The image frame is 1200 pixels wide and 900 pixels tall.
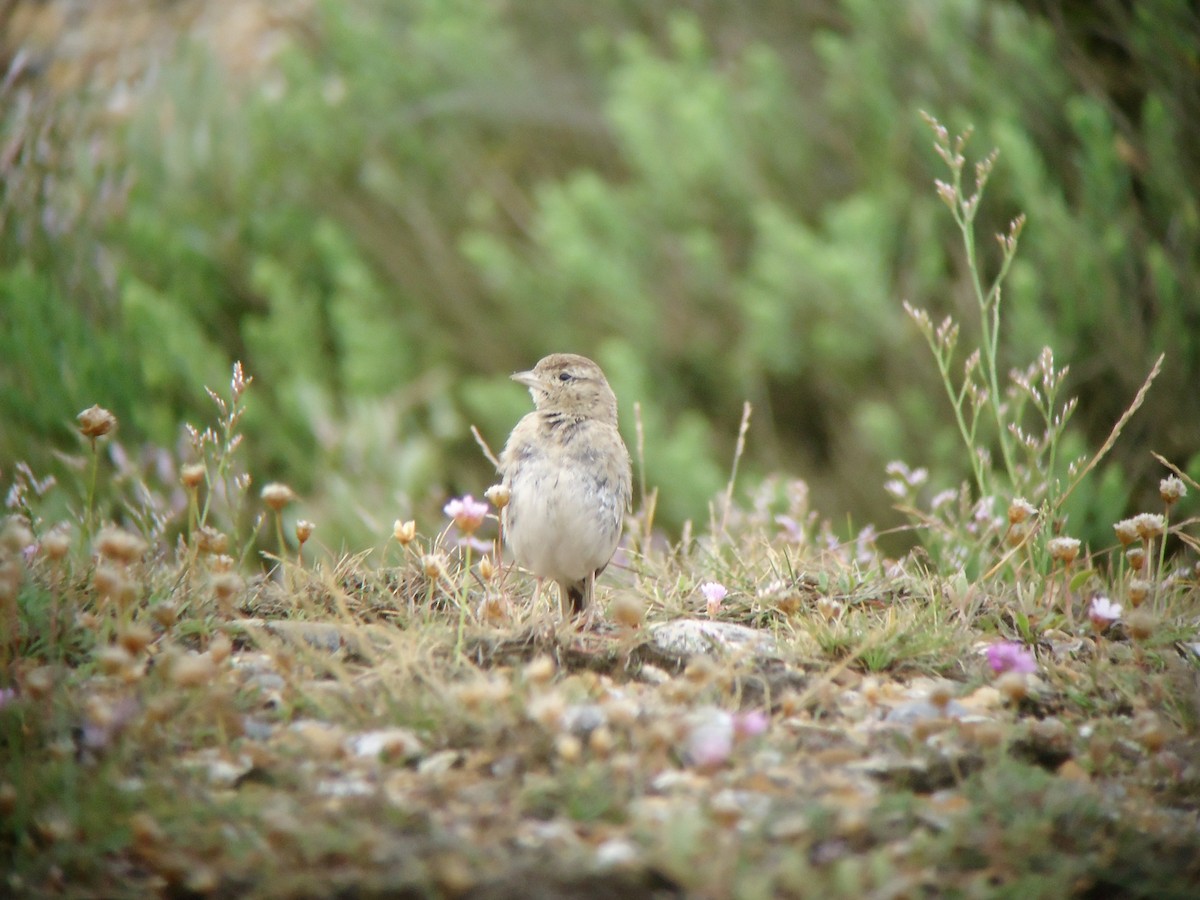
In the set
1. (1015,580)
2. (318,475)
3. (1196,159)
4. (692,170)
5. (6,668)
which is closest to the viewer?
(6,668)

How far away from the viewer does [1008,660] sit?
8.91 feet

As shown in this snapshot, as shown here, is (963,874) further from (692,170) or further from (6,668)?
(692,170)

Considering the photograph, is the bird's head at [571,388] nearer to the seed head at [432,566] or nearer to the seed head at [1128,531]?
the seed head at [432,566]

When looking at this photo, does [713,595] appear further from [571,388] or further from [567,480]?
[571,388]

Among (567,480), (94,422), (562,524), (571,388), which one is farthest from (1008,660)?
(94,422)

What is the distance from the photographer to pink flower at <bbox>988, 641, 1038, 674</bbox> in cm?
267

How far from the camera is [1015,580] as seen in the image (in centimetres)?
337

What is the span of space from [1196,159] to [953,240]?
3.65 ft

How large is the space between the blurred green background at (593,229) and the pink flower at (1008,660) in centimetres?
216

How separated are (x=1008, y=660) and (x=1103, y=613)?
0.45 meters

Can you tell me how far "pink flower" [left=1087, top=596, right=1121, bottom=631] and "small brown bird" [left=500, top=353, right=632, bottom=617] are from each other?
1.33m

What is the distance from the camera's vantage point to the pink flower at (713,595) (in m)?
3.13

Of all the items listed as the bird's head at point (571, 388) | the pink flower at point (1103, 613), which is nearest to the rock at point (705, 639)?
the pink flower at point (1103, 613)

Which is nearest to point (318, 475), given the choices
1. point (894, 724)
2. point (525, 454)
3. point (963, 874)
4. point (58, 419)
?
point (58, 419)
